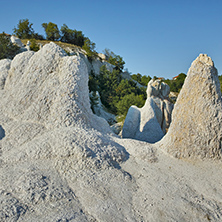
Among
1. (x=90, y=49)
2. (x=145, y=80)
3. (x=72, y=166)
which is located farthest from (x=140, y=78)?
(x=72, y=166)

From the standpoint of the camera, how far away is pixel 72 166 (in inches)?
186

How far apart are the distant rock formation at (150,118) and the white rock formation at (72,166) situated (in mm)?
4610

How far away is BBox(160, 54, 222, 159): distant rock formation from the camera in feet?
17.9

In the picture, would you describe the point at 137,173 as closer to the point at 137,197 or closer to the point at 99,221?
the point at 137,197

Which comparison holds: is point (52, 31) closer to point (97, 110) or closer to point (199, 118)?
point (97, 110)

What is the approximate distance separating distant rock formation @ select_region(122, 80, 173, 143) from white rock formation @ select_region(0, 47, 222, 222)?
461cm

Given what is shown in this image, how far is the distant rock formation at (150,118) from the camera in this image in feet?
37.3

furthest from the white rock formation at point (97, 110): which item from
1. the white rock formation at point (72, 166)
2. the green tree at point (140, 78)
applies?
the green tree at point (140, 78)

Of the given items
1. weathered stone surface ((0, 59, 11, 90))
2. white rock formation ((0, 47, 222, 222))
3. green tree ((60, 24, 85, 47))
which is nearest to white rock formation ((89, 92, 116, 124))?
weathered stone surface ((0, 59, 11, 90))

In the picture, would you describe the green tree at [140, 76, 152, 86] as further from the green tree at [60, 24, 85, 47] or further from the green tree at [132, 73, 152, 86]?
the green tree at [60, 24, 85, 47]

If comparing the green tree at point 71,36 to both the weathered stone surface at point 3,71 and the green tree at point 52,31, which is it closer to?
the green tree at point 52,31

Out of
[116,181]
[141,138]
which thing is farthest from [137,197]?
[141,138]

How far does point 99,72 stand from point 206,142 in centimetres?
4193

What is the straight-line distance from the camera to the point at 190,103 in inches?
227
